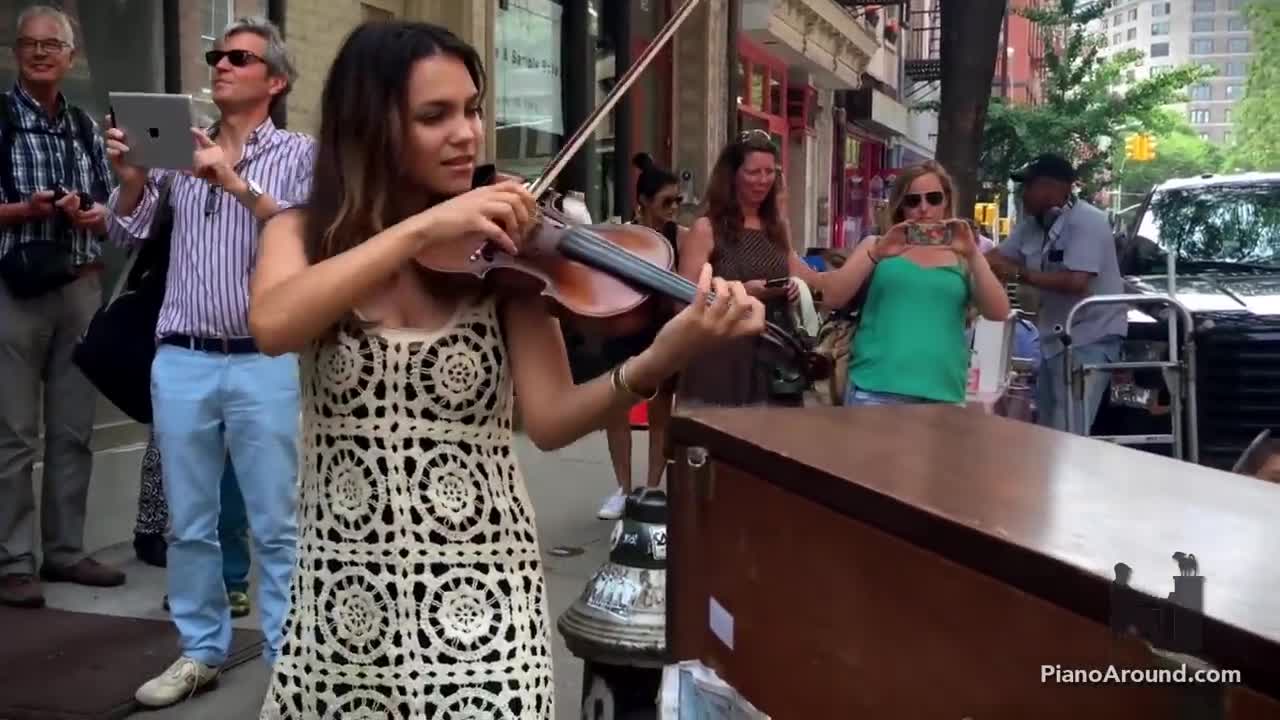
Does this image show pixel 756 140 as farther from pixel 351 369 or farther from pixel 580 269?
pixel 351 369

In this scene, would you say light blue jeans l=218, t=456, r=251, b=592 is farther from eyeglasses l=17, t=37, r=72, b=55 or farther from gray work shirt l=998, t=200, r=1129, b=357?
gray work shirt l=998, t=200, r=1129, b=357

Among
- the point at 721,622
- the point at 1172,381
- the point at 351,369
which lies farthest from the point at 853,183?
→ the point at 721,622

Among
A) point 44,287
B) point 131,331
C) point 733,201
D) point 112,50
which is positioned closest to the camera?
point 131,331

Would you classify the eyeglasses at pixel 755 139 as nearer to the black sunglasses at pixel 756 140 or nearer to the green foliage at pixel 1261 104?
the black sunglasses at pixel 756 140

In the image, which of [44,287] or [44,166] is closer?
[44,287]

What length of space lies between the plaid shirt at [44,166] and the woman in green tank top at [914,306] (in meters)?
2.89

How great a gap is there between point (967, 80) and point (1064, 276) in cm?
360

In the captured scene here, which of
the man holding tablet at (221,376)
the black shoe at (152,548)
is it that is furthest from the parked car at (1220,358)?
the man holding tablet at (221,376)

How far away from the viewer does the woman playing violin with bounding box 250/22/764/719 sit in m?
2.05

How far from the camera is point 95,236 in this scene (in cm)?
543

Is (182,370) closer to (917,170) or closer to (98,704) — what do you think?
(98,704)

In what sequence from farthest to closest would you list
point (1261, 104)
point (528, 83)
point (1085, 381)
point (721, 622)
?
point (1261, 104) → point (528, 83) → point (1085, 381) → point (721, 622)

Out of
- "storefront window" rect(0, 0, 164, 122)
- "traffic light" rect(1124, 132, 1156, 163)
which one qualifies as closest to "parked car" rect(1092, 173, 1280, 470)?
"storefront window" rect(0, 0, 164, 122)

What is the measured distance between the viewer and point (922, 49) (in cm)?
3716
